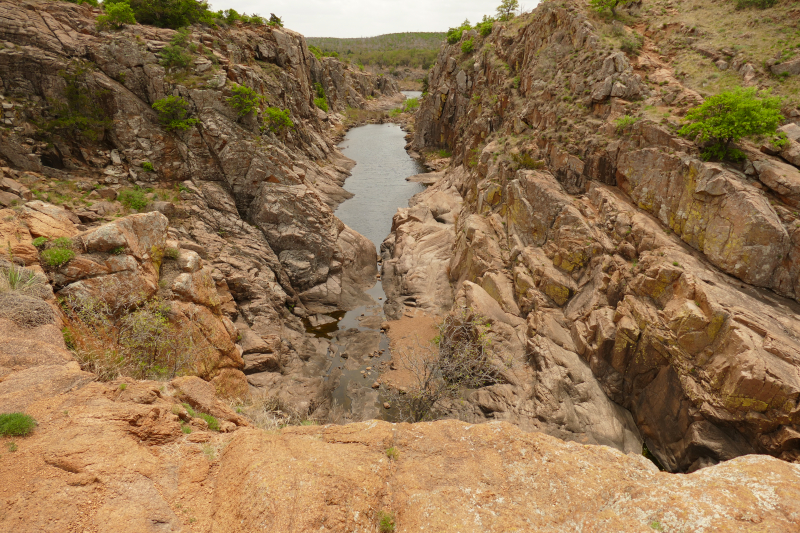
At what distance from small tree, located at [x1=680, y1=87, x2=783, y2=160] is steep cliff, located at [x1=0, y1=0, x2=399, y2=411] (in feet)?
84.2

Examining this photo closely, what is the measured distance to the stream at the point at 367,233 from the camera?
23.7 meters

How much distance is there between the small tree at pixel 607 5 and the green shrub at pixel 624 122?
1414cm

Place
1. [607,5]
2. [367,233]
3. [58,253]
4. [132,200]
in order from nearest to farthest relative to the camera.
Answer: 1. [58,253]
2. [132,200]
3. [607,5]
4. [367,233]

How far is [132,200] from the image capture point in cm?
2422

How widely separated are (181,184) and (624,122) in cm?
3187

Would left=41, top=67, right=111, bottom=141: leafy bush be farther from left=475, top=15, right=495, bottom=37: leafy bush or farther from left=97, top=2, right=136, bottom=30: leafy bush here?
left=475, top=15, right=495, bottom=37: leafy bush

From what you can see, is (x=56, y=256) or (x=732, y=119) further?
(x=732, y=119)

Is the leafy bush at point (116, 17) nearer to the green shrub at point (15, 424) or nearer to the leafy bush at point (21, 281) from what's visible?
the leafy bush at point (21, 281)

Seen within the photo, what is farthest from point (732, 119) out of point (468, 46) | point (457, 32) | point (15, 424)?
point (457, 32)

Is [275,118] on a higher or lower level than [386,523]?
higher

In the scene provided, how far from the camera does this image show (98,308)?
47.3 feet

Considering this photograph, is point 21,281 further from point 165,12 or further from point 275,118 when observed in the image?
point 165,12

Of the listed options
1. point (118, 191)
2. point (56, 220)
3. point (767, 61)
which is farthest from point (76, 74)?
point (767, 61)

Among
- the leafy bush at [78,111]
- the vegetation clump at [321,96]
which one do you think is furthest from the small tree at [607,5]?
the vegetation clump at [321,96]
